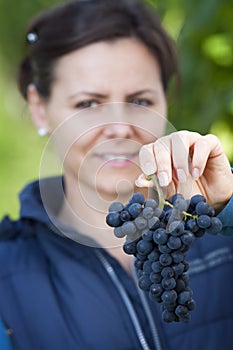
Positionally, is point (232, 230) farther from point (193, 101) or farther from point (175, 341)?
point (193, 101)

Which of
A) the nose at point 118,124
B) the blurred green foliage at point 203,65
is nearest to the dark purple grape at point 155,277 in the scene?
the nose at point 118,124

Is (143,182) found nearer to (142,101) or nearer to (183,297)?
(183,297)

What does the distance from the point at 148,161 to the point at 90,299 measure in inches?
23.9

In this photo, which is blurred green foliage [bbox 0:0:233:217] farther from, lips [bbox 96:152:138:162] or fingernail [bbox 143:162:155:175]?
fingernail [bbox 143:162:155:175]

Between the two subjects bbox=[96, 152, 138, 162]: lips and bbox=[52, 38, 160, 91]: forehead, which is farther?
bbox=[52, 38, 160, 91]: forehead

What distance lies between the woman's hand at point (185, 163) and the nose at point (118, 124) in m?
0.30

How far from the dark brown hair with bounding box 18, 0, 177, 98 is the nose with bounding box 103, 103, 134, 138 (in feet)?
0.90

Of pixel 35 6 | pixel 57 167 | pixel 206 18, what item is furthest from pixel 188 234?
pixel 35 6

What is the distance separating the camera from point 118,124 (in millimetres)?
1362

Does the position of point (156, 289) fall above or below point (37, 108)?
below

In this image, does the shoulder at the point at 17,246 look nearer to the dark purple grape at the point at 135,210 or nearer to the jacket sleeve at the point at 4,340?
the jacket sleeve at the point at 4,340

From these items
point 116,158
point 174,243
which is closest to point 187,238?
point 174,243

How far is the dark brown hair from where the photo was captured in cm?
161

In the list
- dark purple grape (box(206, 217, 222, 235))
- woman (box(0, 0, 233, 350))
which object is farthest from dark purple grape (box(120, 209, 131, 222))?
woman (box(0, 0, 233, 350))
